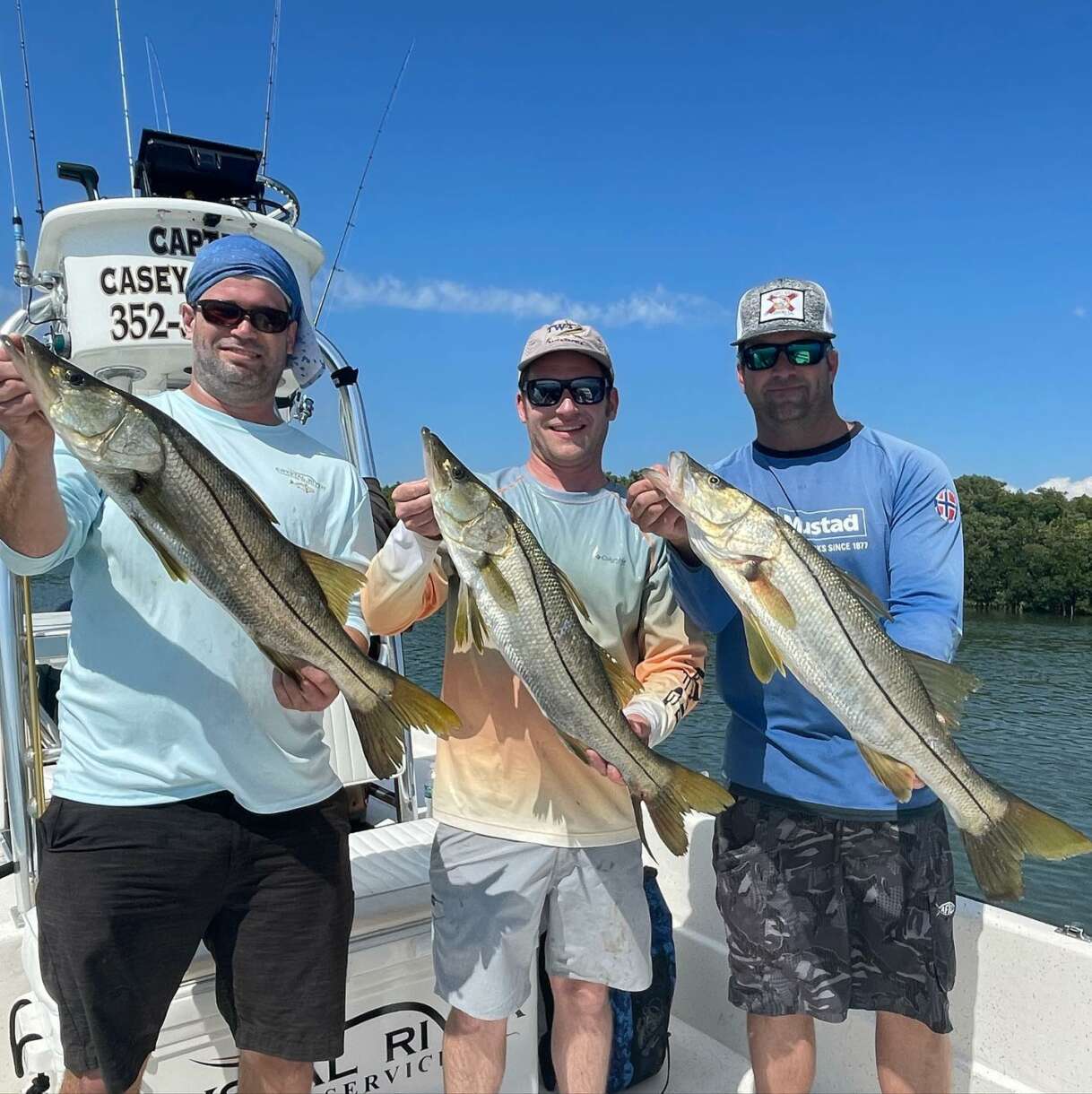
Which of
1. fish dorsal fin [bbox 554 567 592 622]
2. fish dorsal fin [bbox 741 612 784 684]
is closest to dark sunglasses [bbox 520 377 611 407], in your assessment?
fish dorsal fin [bbox 554 567 592 622]

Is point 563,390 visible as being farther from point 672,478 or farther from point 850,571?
point 850,571

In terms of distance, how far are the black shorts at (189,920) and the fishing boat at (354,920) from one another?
400mm

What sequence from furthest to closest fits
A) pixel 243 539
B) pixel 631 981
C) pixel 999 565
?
pixel 999 565 < pixel 631 981 < pixel 243 539

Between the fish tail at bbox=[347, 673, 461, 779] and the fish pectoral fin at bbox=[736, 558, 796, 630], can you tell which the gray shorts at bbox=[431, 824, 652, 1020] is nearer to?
the fish tail at bbox=[347, 673, 461, 779]

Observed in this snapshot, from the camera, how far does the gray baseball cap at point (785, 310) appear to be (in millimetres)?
3156

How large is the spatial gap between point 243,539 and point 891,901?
245 centimetres

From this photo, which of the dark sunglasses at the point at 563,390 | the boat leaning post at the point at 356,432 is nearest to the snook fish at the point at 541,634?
the dark sunglasses at the point at 563,390

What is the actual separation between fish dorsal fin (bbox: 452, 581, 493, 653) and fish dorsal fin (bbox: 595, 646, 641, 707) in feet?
1.22

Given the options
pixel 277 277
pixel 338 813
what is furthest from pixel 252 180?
pixel 338 813

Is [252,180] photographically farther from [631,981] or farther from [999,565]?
[999,565]

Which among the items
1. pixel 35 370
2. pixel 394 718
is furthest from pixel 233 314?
pixel 394 718

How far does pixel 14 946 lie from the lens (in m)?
3.59

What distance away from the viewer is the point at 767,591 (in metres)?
2.75

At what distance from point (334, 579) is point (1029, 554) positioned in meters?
61.9
